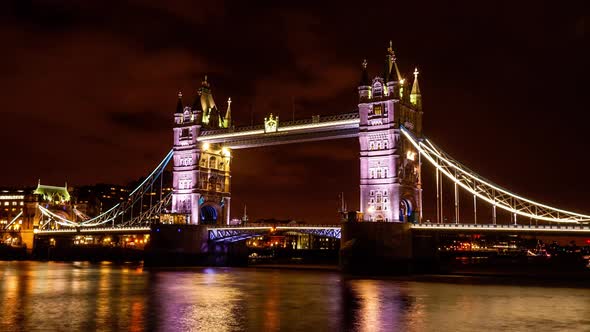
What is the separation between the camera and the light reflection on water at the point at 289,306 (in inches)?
953

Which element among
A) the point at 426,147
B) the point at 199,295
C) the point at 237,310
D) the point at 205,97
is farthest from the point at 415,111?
the point at 237,310

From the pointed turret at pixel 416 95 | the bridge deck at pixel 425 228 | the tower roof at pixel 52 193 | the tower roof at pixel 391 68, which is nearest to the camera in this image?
the bridge deck at pixel 425 228

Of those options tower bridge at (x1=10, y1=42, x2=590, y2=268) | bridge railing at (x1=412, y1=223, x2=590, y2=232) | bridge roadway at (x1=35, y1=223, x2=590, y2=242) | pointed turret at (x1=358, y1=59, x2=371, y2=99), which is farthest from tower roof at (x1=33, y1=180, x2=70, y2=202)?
bridge railing at (x1=412, y1=223, x2=590, y2=232)

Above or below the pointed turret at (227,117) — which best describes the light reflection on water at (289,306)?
below

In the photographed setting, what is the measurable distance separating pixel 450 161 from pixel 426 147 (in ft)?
8.98

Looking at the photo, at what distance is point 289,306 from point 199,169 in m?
44.9

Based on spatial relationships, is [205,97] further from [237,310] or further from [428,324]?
[428,324]

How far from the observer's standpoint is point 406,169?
5900 centimetres

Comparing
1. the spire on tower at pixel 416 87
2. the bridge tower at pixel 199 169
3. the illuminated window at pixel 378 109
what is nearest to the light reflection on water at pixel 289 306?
the illuminated window at pixel 378 109

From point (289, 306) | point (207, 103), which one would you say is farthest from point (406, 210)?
point (289, 306)

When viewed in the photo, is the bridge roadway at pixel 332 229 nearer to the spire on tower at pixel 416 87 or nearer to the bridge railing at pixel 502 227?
the bridge railing at pixel 502 227

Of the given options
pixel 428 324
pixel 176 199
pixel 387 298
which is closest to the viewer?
pixel 428 324

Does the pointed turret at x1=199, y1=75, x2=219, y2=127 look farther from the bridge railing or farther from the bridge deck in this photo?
the bridge railing

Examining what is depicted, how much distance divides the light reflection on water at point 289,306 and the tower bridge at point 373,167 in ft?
34.0
